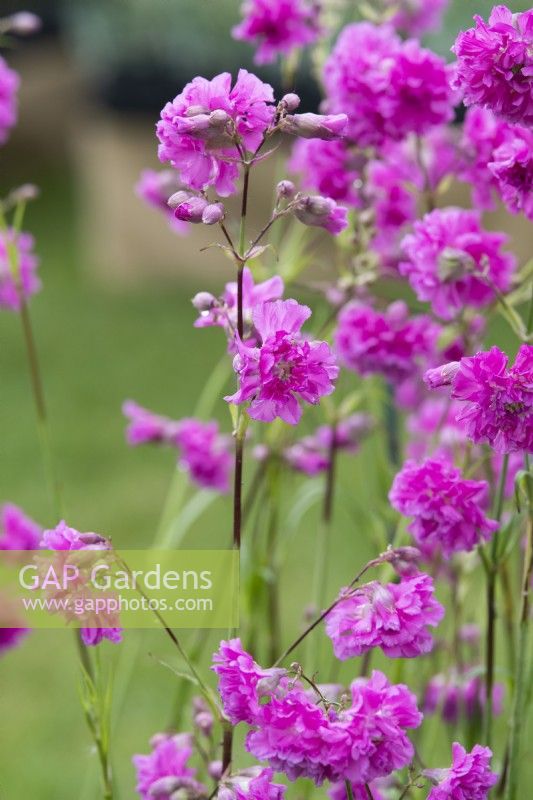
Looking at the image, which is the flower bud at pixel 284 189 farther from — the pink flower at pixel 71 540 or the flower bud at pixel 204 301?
the pink flower at pixel 71 540

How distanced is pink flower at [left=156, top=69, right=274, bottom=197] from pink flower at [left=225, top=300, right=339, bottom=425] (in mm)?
77

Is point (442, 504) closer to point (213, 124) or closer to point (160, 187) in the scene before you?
point (213, 124)

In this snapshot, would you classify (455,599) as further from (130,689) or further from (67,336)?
(67,336)

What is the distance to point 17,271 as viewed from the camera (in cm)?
83

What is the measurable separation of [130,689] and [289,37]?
3.21 feet

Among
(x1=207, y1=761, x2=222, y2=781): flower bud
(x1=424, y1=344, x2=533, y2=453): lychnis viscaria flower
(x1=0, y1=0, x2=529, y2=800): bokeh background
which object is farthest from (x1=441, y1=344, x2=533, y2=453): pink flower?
(x1=0, y1=0, x2=529, y2=800): bokeh background

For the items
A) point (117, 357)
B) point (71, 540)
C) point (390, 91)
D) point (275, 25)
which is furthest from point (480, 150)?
point (117, 357)

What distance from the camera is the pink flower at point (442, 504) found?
613mm

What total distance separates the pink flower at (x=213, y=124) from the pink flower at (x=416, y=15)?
0.42 metres

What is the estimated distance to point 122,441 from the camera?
2.30 meters

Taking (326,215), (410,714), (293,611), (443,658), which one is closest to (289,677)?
(410,714)

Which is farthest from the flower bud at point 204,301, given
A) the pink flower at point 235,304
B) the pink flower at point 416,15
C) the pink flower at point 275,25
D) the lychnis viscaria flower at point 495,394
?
the pink flower at point 416,15

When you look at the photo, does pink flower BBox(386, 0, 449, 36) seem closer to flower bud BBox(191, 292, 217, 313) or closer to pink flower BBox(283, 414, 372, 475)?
pink flower BBox(283, 414, 372, 475)

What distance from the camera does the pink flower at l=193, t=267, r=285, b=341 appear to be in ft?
1.82
